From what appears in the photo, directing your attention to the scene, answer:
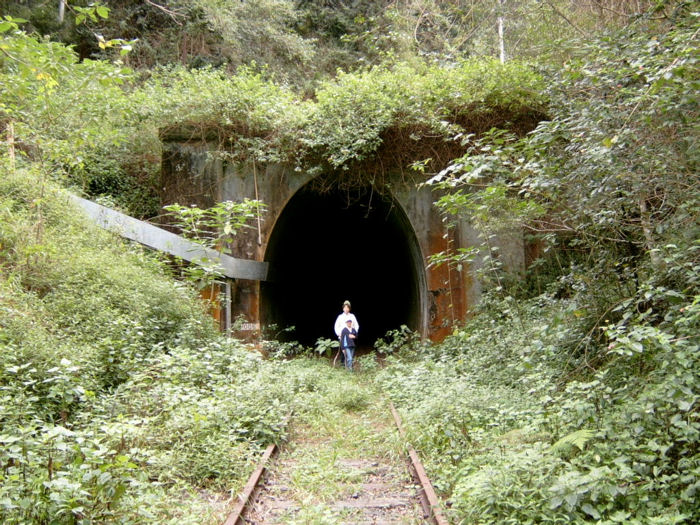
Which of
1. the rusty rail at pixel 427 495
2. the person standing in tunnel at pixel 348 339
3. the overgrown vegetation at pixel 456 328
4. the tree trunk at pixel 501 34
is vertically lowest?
the person standing in tunnel at pixel 348 339

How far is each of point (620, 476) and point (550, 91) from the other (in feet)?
14.6

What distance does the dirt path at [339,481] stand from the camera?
3582mm

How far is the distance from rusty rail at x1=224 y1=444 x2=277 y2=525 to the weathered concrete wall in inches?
234

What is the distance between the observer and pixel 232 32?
663 inches

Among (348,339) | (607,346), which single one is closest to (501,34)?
(348,339)

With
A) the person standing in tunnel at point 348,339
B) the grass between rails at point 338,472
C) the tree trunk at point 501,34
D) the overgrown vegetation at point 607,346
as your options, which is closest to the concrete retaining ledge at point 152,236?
the person standing in tunnel at point 348,339

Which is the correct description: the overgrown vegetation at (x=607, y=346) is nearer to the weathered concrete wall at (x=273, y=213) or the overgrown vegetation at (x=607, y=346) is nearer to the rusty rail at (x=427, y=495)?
the rusty rail at (x=427, y=495)

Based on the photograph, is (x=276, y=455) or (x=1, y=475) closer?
(x=1, y=475)

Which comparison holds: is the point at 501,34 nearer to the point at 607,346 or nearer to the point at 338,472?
the point at 607,346

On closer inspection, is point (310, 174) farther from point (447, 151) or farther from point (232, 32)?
point (232, 32)

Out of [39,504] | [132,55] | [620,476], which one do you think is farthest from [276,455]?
[132,55]

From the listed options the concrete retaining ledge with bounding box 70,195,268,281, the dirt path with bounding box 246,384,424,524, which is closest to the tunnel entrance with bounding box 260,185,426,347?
the concrete retaining ledge with bounding box 70,195,268,281

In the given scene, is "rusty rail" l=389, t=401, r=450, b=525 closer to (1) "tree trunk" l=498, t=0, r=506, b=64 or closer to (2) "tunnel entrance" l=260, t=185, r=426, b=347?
(2) "tunnel entrance" l=260, t=185, r=426, b=347

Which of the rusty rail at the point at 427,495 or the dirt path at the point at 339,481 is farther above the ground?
the rusty rail at the point at 427,495
